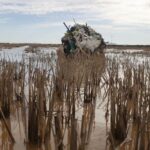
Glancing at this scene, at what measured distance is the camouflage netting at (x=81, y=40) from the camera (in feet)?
65.7

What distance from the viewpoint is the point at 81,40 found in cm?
2023

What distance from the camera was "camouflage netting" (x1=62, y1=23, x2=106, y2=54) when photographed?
2003 cm

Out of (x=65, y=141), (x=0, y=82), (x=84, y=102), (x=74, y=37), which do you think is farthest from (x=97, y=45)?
(x=65, y=141)

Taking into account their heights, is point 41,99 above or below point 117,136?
above

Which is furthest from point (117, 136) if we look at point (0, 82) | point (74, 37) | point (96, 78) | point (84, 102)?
point (74, 37)

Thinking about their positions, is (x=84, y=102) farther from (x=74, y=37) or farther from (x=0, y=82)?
(x=74, y=37)

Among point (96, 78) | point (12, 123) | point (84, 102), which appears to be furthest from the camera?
point (96, 78)

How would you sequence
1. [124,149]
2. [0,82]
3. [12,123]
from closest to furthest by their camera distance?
[124,149] → [12,123] → [0,82]

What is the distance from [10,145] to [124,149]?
4.33 ft

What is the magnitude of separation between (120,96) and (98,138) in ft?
1.97

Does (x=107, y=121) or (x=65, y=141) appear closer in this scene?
(x=65, y=141)

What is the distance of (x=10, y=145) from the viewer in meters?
4.70

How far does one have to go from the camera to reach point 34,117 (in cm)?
479

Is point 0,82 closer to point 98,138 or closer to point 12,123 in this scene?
point 12,123
